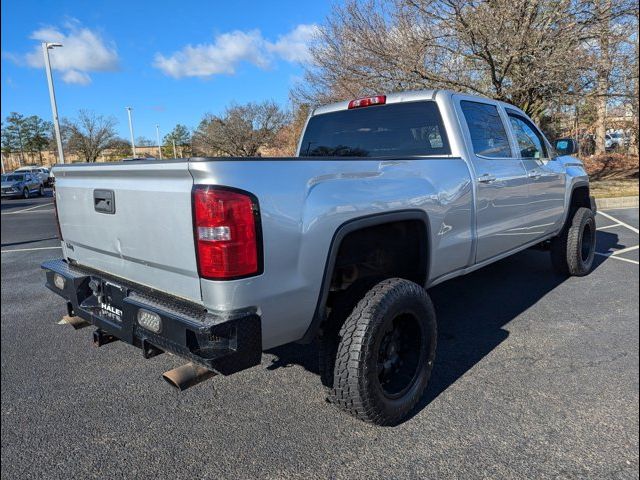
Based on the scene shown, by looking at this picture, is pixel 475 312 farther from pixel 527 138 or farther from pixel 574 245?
pixel 527 138

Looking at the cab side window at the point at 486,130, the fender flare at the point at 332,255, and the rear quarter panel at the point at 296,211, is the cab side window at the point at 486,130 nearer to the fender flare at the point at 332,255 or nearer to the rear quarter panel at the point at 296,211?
the rear quarter panel at the point at 296,211

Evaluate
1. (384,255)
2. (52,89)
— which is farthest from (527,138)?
(52,89)

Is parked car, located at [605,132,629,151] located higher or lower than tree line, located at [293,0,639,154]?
lower

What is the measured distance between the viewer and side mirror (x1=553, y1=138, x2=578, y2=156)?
503cm

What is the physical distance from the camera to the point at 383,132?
12.3 ft

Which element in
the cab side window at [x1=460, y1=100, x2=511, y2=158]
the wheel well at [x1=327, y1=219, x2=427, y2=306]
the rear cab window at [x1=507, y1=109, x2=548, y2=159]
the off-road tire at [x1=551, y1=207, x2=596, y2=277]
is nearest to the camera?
the wheel well at [x1=327, y1=219, x2=427, y2=306]

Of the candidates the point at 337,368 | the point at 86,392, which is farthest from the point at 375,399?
the point at 86,392

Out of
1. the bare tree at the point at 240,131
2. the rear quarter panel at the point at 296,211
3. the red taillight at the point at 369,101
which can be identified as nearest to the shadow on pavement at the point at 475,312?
the rear quarter panel at the point at 296,211

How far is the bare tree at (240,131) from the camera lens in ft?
61.4

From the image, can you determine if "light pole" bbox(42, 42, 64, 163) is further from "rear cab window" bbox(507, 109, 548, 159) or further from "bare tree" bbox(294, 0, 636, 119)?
"rear cab window" bbox(507, 109, 548, 159)

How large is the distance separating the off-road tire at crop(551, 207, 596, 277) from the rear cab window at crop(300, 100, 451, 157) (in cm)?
265

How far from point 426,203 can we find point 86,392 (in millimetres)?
2492

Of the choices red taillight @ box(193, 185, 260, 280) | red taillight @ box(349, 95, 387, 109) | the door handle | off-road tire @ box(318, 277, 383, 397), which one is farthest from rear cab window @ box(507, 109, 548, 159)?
red taillight @ box(193, 185, 260, 280)

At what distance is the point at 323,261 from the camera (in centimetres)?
231
